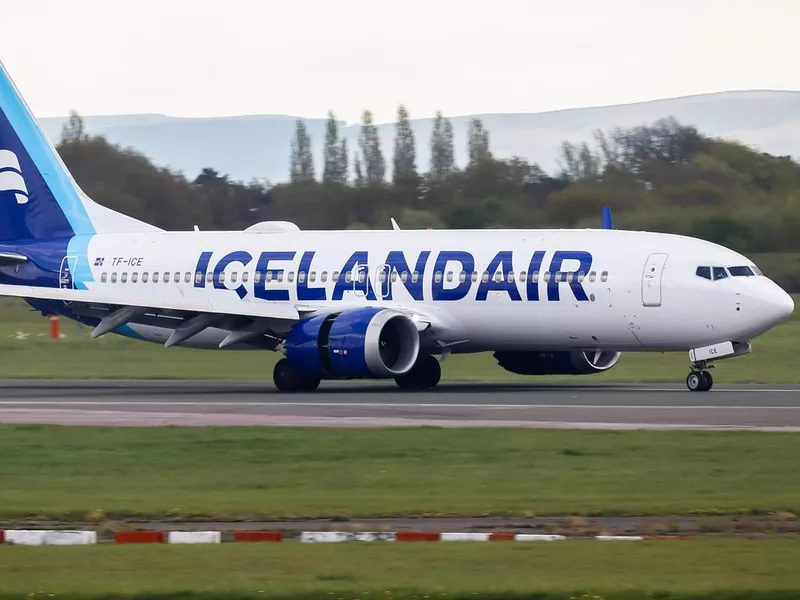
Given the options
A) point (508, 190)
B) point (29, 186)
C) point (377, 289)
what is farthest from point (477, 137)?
point (377, 289)

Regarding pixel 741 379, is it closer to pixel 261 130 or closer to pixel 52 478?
pixel 52 478

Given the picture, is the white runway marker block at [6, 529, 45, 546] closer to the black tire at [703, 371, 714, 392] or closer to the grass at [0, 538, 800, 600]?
the grass at [0, 538, 800, 600]

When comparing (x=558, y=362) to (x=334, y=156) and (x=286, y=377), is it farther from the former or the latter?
(x=334, y=156)

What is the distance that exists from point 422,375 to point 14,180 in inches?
470

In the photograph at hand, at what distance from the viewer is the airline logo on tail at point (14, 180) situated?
38531mm

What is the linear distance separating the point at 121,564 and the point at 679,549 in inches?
169

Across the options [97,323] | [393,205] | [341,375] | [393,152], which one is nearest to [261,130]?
[393,152]

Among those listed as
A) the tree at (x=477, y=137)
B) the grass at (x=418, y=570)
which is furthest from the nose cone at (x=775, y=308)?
the tree at (x=477, y=137)

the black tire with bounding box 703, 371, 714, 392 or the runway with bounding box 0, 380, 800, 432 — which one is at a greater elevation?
the black tire with bounding box 703, 371, 714, 392

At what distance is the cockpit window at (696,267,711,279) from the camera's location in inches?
1200

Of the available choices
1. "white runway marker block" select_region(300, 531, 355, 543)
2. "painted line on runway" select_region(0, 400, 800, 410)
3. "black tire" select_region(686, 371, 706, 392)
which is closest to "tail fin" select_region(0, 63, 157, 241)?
"painted line on runway" select_region(0, 400, 800, 410)

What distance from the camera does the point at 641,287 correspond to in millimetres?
30547

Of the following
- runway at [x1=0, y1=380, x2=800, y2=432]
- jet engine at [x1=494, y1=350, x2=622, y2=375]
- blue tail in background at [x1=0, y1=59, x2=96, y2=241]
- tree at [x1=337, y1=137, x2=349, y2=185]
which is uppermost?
tree at [x1=337, y1=137, x2=349, y2=185]

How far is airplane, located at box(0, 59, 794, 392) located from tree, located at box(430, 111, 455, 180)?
14637 mm
